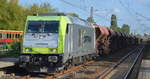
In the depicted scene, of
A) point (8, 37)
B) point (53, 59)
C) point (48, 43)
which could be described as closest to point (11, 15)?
point (8, 37)

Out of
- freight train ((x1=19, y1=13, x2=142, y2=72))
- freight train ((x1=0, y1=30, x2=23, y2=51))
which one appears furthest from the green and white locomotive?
freight train ((x1=0, y1=30, x2=23, y2=51))

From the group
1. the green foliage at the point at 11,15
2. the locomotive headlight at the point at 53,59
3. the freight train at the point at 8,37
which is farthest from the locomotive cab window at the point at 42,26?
the green foliage at the point at 11,15

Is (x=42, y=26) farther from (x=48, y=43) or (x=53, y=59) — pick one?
(x=53, y=59)

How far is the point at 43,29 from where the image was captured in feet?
55.0

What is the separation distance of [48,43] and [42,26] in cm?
109

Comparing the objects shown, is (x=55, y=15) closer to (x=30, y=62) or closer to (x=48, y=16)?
(x=48, y=16)

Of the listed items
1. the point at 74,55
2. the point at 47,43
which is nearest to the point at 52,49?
the point at 47,43

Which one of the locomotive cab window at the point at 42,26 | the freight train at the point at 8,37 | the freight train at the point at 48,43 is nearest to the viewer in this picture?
the freight train at the point at 48,43

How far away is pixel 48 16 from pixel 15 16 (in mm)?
38600

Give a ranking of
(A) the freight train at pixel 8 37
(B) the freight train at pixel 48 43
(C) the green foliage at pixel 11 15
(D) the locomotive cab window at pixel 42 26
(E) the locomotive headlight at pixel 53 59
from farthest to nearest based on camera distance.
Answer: (C) the green foliage at pixel 11 15, (A) the freight train at pixel 8 37, (D) the locomotive cab window at pixel 42 26, (B) the freight train at pixel 48 43, (E) the locomotive headlight at pixel 53 59

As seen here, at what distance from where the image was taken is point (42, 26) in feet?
55.3

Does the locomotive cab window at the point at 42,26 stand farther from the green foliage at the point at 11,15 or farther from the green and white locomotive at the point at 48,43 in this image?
the green foliage at the point at 11,15

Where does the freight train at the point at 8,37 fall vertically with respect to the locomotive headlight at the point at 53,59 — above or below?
above

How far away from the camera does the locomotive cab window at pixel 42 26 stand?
16703 millimetres
